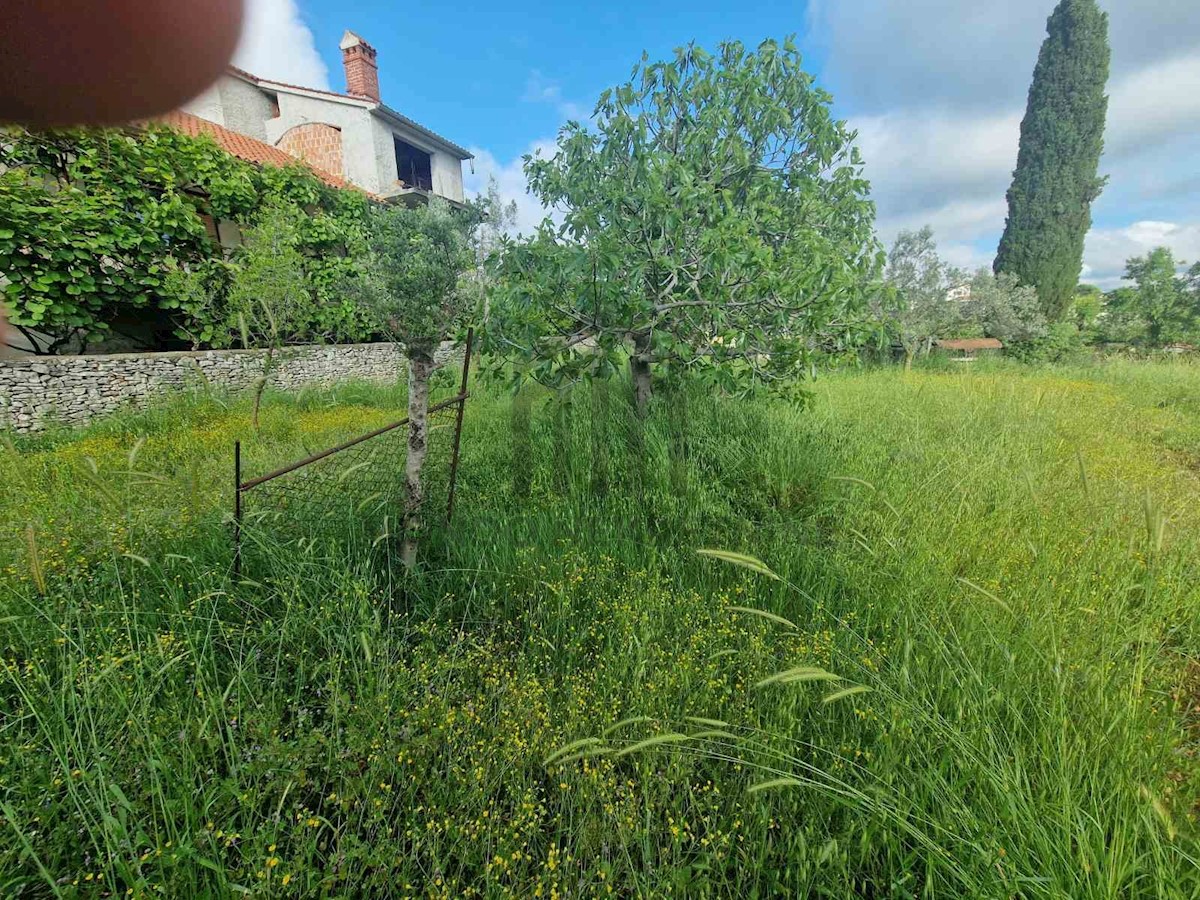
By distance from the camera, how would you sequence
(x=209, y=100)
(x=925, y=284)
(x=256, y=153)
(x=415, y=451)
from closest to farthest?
(x=209, y=100) < (x=415, y=451) < (x=256, y=153) < (x=925, y=284)

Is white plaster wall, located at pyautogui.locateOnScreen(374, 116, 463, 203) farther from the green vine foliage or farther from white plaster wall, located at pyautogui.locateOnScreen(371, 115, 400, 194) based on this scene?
the green vine foliage

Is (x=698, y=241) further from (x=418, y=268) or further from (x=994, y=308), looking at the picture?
(x=994, y=308)

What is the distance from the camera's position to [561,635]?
2.22 m

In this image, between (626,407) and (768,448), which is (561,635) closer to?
(768,448)

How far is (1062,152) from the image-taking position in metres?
17.2

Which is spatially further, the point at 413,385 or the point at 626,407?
the point at 626,407

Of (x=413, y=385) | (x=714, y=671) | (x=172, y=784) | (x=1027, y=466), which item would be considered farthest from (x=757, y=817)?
(x=1027, y=466)

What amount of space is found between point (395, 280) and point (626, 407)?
6483 millimetres

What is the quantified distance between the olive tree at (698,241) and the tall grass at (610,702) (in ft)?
3.95

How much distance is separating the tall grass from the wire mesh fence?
6cm

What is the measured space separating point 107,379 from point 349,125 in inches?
506

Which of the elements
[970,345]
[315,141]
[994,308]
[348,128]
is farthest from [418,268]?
[970,345]

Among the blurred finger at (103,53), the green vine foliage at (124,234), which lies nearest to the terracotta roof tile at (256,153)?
the green vine foliage at (124,234)

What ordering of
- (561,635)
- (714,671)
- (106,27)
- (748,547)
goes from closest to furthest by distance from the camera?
1. (106,27)
2. (714,671)
3. (561,635)
4. (748,547)
